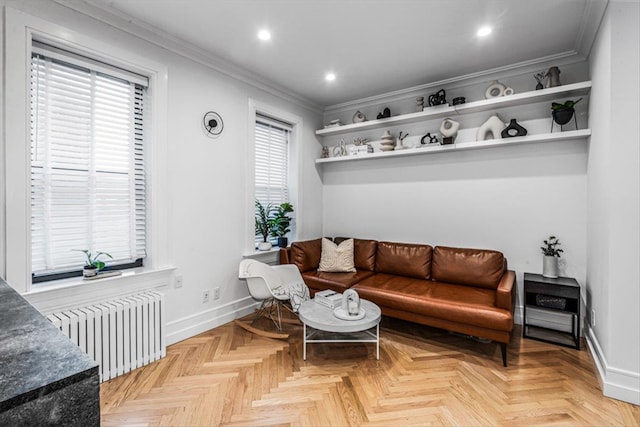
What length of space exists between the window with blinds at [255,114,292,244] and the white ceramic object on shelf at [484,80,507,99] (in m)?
2.40

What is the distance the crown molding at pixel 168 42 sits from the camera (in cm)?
229

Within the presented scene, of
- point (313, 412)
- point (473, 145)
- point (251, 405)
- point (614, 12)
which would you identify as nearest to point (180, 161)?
point (251, 405)

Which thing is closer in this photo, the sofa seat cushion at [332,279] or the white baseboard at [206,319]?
the white baseboard at [206,319]

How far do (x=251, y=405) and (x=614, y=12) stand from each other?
351cm

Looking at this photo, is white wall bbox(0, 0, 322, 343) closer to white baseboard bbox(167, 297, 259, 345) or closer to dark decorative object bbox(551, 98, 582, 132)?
white baseboard bbox(167, 297, 259, 345)

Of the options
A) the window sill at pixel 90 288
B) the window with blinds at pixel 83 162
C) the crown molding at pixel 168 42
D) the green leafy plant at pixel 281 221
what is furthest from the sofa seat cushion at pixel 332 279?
the crown molding at pixel 168 42

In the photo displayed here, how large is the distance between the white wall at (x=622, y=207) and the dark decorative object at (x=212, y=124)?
3.22 metres

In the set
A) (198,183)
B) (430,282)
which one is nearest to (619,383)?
(430,282)

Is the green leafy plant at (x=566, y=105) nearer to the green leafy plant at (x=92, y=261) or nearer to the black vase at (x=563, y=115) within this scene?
the black vase at (x=563, y=115)

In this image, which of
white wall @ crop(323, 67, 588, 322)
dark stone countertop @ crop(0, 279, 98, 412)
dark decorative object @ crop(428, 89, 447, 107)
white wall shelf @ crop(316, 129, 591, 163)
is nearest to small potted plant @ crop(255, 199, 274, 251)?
white wall @ crop(323, 67, 588, 322)

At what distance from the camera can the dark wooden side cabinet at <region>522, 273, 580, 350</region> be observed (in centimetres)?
273

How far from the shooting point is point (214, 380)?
228 centimetres

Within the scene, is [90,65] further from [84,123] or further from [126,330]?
[126,330]

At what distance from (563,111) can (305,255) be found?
302cm
